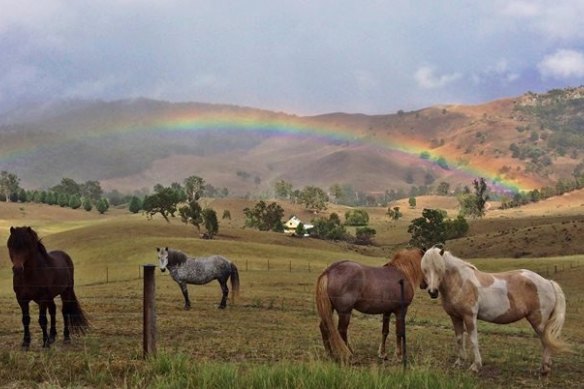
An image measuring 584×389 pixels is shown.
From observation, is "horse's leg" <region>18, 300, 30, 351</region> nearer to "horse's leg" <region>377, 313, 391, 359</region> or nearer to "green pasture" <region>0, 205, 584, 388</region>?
"green pasture" <region>0, 205, 584, 388</region>

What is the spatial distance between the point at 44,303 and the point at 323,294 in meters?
7.02

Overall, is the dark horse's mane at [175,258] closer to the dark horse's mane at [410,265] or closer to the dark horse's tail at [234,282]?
the dark horse's tail at [234,282]

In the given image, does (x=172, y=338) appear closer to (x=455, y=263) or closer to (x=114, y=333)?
(x=114, y=333)

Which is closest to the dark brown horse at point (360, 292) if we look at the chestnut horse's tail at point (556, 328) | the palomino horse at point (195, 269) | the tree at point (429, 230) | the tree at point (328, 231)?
the chestnut horse's tail at point (556, 328)

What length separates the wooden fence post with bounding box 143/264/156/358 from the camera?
11000mm

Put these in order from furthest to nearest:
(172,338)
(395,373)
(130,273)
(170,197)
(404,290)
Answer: (170,197) → (130,273) → (172,338) → (404,290) → (395,373)

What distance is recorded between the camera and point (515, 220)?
427 feet

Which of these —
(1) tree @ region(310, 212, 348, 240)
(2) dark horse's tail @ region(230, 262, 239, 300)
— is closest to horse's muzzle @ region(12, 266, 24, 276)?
(2) dark horse's tail @ region(230, 262, 239, 300)

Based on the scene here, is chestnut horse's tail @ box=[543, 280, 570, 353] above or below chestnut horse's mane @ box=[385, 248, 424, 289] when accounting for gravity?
below

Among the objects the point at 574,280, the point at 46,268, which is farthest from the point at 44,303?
the point at 574,280

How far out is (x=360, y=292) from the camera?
43.7 ft

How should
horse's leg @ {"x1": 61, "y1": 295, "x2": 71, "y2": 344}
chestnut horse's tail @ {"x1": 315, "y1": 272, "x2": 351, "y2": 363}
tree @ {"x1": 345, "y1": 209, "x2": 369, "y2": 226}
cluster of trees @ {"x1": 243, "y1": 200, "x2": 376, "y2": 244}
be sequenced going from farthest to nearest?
tree @ {"x1": 345, "y1": 209, "x2": 369, "y2": 226}
cluster of trees @ {"x1": 243, "y1": 200, "x2": 376, "y2": 244}
horse's leg @ {"x1": 61, "y1": 295, "x2": 71, "y2": 344}
chestnut horse's tail @ {"x1": 315, "y1": 272, "x2": 351, "y2": 363}

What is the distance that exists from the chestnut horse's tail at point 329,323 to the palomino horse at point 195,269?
12.9 m

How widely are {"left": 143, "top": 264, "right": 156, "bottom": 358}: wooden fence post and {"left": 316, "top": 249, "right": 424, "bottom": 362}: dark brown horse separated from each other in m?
3.78
